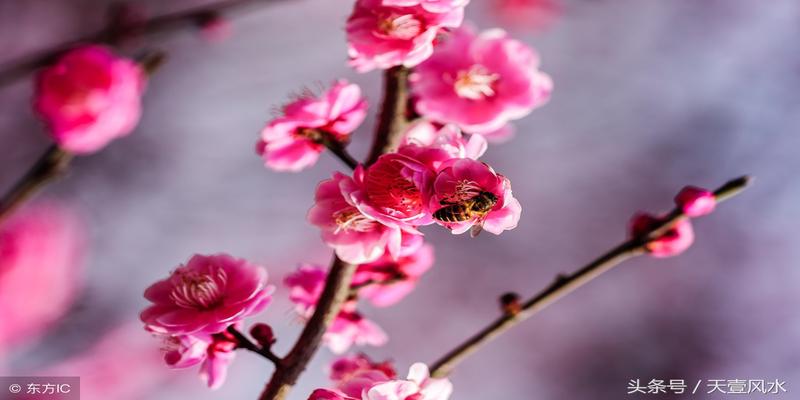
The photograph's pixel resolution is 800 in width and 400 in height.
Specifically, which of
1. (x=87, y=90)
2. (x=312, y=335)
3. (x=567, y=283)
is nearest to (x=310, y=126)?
(x=312, y=335)

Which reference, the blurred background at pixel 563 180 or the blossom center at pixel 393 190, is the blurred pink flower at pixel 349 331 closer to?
the blossom center at pixel 393 190

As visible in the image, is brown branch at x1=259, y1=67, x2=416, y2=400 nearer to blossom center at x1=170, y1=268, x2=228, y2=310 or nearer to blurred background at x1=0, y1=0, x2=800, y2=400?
blossom center at x1=170, y1=268, x2=228, y2=310

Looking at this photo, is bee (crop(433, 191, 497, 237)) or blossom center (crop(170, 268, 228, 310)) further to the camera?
blossom center (crop(170, 268, 228, 310))

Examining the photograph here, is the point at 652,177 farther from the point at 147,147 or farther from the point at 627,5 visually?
the point at 147,147

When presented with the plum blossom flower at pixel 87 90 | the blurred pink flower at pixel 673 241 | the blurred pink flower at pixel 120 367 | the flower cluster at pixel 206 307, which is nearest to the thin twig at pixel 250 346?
the flower cluster at pixel 206 307

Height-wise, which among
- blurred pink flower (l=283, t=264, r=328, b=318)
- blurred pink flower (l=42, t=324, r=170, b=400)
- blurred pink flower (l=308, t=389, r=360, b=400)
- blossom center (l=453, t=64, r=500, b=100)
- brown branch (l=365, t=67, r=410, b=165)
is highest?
blossom center (l=453, t=64, r=500, b=100)

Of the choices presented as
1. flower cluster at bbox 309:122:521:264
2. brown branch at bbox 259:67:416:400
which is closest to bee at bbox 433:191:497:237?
flower cluster at bbox 309:122:521:264
